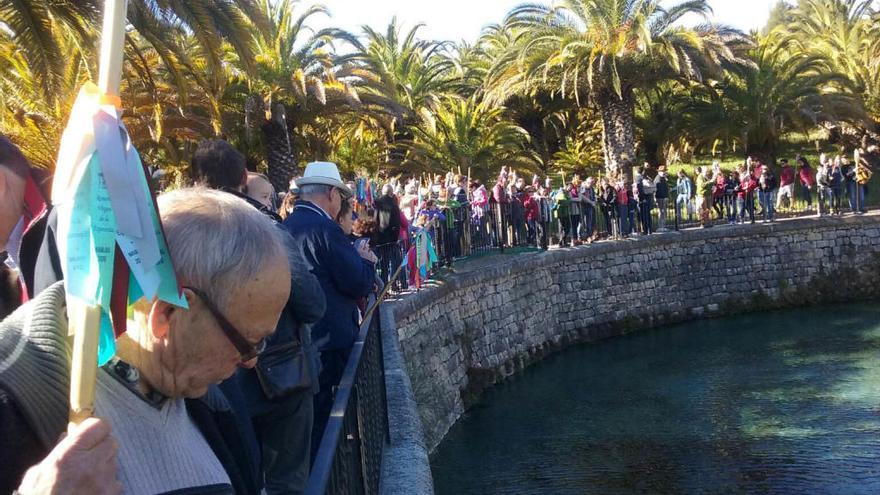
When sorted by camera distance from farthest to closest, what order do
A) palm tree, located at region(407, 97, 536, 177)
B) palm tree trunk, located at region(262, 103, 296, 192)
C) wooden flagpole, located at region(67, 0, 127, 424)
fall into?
palm tree, located at region(407, 97, 536, 177), palm tree trunk, located at region(262, 103, 296, 192), wooden flagpole, located at region(67, 0, 127, 424)

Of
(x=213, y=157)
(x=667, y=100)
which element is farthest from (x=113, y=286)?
(x=667, y=100)

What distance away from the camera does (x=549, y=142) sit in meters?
29.6

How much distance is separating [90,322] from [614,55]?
20.5 m

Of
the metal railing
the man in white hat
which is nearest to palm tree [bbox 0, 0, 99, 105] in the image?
the metal railing

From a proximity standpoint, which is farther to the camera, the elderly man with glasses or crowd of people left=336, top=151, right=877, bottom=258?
crowd of people left=336, top=151, right=877, bottom=258

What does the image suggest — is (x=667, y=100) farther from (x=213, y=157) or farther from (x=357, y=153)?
(x=213, y=157)

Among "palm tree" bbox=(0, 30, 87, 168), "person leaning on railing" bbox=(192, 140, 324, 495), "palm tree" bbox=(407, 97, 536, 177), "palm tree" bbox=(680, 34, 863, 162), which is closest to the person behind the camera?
"person leaning on railing" bbox=(192, 140, 324, 495)

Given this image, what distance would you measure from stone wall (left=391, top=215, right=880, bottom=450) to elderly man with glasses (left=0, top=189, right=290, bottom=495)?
31.4 ft

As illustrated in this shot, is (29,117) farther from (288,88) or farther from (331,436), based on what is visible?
(331,436)

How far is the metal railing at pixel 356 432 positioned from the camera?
236 cm

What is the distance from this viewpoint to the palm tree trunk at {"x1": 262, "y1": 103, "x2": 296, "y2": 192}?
58.2ft

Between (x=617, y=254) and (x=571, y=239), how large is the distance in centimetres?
111

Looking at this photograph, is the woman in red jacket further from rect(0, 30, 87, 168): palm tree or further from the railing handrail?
the railing handrail

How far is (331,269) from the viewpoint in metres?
4.29
